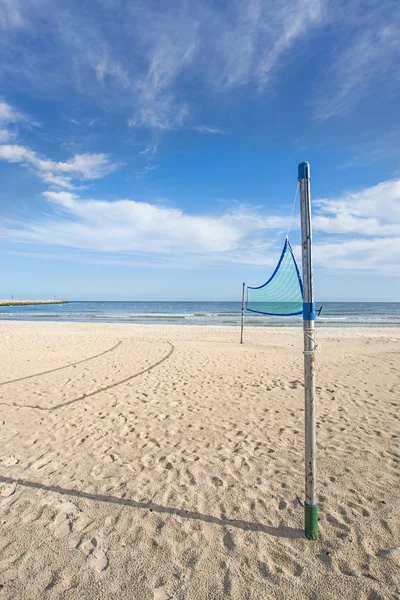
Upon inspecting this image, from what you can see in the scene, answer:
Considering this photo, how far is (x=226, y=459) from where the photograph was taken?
12.9 ft

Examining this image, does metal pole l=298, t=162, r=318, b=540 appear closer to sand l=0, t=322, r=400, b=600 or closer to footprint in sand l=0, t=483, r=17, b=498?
sand l=0, t=322, r=400, b=600

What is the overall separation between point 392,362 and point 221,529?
9.11 metres

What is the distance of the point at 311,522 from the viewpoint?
8.57ft

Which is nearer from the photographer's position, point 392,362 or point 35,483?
point 35,483

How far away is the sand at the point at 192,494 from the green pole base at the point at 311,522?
7 cm

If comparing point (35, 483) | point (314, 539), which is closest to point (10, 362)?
point (35, 483)

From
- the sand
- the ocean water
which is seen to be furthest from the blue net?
the ocean water

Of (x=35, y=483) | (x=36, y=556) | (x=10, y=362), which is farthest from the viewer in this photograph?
(x=10, y=362)

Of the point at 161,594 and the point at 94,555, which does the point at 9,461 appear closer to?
the point at 94,555

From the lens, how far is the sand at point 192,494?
2289mm

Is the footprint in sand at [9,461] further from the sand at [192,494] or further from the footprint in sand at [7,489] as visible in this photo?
the footprint in sand at [7,489]

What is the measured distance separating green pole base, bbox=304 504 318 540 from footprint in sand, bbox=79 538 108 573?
1581 millimetres

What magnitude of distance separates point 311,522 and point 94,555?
172 centimetres

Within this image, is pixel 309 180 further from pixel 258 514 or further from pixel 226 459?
pixel 226 459
